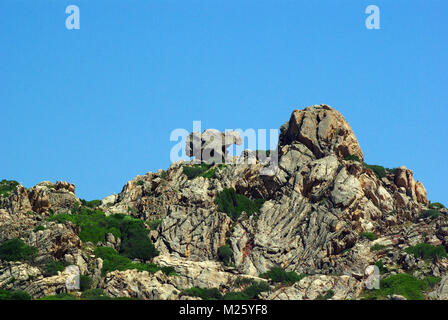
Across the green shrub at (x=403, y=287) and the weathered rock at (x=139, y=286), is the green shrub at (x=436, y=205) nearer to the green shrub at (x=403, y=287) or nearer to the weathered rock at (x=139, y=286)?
the green shrub at (x=403, y=287)

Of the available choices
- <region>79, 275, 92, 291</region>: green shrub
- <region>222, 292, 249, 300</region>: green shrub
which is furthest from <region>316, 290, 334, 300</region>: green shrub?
<region>79, 275, 92, 291</region>: green shrub

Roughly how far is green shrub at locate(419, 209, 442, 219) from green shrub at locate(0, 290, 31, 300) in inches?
2924

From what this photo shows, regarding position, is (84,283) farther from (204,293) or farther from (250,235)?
(250,235)

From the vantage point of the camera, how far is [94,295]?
15225 centimetres

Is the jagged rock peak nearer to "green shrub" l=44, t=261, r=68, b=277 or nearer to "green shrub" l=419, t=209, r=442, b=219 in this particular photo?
"green shrub" l=419, t=209, r=442, b=219

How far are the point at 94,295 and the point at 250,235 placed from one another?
3728 cm

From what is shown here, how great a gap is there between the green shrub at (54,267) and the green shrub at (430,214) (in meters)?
66.0
